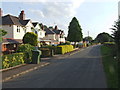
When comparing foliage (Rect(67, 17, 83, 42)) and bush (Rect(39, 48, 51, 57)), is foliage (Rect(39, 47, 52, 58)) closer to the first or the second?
bush (Rect(39, 48, 51, 57))

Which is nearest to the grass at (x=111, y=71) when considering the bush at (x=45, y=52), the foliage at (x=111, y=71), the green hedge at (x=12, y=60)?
the foliage at (x=111, y=71)

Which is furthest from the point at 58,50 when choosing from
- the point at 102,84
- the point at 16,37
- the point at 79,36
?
the point at 79,36

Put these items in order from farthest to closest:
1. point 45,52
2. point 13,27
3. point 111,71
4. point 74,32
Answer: point 74,32 < point 13,27 < point 45,52 < point 111,71

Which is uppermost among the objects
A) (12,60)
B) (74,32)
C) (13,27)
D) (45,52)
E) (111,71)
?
(74,32)

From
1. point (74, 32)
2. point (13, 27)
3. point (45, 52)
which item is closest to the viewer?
point (45, 52)

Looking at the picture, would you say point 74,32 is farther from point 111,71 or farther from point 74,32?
point 111,71

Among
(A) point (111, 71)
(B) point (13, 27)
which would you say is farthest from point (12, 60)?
(B) point (13, 27)

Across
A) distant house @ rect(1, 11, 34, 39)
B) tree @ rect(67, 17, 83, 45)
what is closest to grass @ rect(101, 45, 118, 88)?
distant house @ rect(1, 11, 34, 39)

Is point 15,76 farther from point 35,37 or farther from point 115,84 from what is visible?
point 35,37

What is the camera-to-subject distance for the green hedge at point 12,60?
530 inches

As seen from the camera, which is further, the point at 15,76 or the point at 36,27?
the point at 36,27

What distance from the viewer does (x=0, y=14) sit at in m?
35.5

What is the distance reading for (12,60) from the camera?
1475 centimetres

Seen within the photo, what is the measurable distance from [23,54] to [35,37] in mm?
11963
